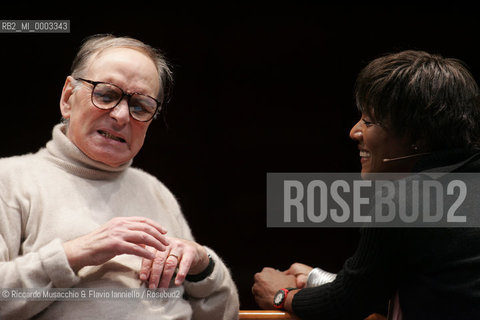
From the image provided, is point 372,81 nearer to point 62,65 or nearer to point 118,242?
point 118,242

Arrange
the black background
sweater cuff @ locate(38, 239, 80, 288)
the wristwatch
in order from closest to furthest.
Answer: sweater cuff @ locate(38, 239, 80, 288) → the wristwatch → the black background

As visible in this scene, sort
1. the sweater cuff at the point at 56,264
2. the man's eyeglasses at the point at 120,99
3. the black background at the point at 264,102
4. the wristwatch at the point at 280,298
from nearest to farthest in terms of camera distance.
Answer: the sweater cuff at the point at 56,264 → the man's eyeglasses at the point at 120,99 → the wristwatch at the point at 280,298 → the black background at the point at 264,102

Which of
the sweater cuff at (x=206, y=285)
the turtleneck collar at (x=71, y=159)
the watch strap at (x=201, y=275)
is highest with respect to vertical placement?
the turtleneck collar at (x=71, y=159)

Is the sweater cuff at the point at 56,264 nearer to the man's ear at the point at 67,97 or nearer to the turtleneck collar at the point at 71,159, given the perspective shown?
the turtleneck collar at the point at 71,159

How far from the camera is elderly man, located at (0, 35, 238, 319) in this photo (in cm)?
138

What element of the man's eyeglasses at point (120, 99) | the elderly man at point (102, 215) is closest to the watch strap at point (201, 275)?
the elderly man at point (102, 215)

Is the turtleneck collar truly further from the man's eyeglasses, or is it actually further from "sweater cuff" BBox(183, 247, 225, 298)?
"sweater cuff" BBox(183, 247, 225, 298)

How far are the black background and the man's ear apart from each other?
2.05 feet

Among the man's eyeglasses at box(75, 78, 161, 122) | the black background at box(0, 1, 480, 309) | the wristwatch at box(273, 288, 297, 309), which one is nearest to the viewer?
the man's eyeglasses at box(75, 78, 161, 122)

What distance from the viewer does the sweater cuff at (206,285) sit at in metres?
1.60

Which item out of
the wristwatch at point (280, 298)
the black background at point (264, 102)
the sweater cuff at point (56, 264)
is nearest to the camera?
the sweater cuff at point (56, 264)

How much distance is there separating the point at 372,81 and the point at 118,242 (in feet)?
2.76

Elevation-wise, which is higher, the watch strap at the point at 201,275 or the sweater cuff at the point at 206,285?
the watch strap at the point at 201,275

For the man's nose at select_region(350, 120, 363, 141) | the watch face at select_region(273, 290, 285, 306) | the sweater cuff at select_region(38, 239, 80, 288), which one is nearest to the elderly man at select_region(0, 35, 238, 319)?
the sweater cuff at select_region(38, 239, 80, 288)
